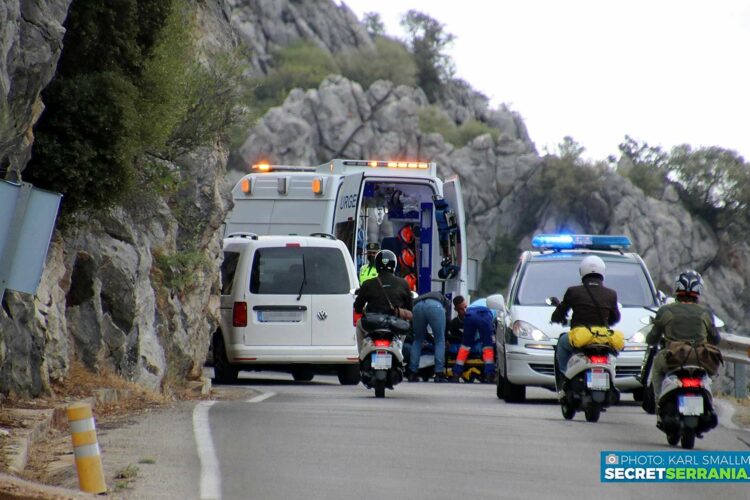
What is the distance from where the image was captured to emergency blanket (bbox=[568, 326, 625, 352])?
13.9 metres

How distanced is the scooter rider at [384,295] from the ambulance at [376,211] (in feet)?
18.5

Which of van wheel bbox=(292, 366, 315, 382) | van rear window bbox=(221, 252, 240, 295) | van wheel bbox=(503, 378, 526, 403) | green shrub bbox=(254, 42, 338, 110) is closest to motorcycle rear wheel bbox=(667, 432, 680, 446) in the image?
van wheel bbox=(503, 378, 526, 403)

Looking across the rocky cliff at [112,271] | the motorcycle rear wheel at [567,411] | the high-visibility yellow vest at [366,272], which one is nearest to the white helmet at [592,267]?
the motorcycle rear wheel at [567,411]

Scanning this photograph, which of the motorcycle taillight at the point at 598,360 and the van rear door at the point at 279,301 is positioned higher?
the van rear door at the point at 279,301

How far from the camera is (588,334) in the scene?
13.9 metres

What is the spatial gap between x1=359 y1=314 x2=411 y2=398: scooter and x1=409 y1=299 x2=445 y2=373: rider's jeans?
4663mm

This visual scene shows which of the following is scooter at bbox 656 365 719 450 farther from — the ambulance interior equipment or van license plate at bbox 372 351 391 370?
the ambulance interior equipment

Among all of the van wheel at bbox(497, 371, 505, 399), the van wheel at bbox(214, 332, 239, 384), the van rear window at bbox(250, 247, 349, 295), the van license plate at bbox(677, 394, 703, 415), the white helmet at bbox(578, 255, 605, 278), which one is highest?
the van rear window at bbox(250, 247, 349, 295)

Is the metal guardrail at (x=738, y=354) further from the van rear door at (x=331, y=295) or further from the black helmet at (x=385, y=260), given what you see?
the van rear door at (x=331, y=295)

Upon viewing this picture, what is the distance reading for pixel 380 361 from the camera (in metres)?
16.9

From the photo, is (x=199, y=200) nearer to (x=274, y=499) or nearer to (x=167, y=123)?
(x=167, y=123)

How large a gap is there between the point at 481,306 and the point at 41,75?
11.2m

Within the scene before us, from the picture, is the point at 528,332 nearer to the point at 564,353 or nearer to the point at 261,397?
the point at 564,353

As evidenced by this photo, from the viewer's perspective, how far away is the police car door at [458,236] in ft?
77.5
